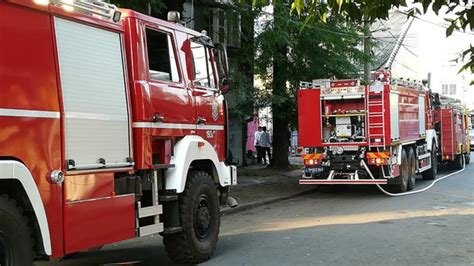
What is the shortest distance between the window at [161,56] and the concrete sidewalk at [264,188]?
5.33 meters

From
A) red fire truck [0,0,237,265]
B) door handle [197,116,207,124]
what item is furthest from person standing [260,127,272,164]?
door handle [197,116,207,124]

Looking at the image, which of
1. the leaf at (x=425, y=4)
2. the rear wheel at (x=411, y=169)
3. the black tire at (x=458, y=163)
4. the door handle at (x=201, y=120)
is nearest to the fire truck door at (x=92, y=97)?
the door handle at (x=201, y=120)

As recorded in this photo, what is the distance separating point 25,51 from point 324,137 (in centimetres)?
1083

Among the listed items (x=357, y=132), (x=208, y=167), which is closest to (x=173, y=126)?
(x=208, y=167)

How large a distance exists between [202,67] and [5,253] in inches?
155

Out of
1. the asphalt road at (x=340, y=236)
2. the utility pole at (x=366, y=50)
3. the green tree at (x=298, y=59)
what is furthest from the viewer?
the utility pole at (x=366, y=50)

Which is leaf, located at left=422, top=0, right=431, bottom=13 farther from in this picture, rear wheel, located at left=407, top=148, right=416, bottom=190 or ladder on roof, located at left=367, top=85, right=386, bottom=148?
rear wheel, located at left=407, top=148, right=416, bottom=190

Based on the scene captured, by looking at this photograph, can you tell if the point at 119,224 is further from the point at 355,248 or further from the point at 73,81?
the point at 355,248

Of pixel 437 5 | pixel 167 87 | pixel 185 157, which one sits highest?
pixel 437 5

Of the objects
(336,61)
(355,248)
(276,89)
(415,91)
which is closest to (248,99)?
(276,89)

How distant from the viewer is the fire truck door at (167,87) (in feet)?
21.3

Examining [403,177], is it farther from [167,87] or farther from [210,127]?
[167,87]

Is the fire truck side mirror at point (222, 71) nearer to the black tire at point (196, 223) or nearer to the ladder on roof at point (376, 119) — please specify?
the black tire at point (196, 223)

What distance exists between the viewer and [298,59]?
18.4 m
